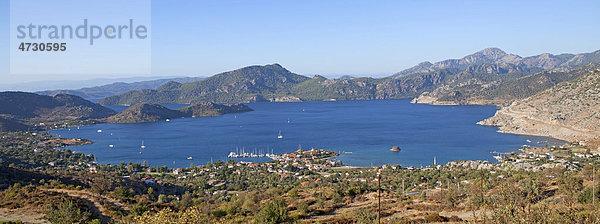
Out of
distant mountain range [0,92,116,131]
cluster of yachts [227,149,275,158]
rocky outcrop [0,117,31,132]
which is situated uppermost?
distant mountain range [0,92,116,131]

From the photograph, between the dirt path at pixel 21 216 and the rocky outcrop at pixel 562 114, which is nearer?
the dirt path at pixel 21 216

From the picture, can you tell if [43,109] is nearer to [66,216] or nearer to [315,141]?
[315,141]

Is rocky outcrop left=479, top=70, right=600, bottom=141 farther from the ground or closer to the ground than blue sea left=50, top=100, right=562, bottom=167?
farther from the ground

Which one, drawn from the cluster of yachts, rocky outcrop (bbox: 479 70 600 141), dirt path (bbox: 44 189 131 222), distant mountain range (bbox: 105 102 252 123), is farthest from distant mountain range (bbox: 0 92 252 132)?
rocky outcrop (bbox: 479 70 600 141)

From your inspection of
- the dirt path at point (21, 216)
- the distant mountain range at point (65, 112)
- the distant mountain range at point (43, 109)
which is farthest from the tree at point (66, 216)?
the distant mountain range at point (65, 112)

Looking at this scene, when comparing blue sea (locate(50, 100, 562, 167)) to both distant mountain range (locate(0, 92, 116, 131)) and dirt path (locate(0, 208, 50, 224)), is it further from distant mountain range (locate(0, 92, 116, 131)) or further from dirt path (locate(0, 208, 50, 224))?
dirt path (locate(0, 208, 50, 224))

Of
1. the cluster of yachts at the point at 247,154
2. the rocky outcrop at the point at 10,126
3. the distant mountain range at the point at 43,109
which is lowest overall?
the cluster of yachts at the point at 247,154

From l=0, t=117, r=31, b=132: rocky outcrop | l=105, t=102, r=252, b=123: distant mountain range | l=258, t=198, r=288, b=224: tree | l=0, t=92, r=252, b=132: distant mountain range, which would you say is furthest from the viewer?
l=105, t=102, r=252, b=123: distant mountain range

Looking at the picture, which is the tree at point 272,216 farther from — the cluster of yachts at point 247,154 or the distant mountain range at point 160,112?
the distant mountain range at point 160,112
